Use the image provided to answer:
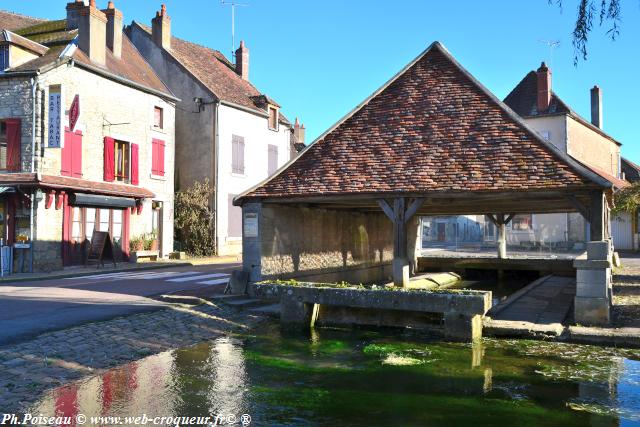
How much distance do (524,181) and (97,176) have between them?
13842 mm

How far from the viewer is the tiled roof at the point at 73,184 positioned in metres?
14.8

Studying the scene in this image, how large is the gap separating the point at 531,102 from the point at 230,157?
16967 millimetres

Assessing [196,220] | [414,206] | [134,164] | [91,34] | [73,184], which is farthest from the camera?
[196,220]

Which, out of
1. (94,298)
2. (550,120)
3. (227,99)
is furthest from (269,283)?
(550,120)

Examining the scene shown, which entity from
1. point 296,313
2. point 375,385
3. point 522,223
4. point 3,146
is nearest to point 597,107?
point 522,223

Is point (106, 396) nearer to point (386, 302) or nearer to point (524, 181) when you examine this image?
point (386, 302)

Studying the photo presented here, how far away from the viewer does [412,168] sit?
32.2 ft

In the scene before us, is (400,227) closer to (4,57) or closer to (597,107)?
(4,57)

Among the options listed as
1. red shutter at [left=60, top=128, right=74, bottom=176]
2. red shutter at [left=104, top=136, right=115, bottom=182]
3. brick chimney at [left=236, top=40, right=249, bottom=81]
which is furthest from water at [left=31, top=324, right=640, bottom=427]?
brick chimney at [left=236, top=40, right=249, bottom=81]

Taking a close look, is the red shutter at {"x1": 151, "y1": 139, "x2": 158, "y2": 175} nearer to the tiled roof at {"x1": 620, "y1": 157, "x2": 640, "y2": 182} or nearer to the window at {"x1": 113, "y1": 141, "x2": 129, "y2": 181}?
the window at {"x1": 113, "y1": 141, "x2": 129, "y2": 181}

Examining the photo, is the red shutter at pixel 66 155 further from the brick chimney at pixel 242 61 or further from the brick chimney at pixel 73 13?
the brick chimney at pixel 242 61

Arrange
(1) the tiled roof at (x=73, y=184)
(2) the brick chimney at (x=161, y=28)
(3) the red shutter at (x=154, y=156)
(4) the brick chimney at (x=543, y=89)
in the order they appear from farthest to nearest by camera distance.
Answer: (4) the brick chimney at (x=543, y=89)
(2) the brick chimney at (x=161, y=28)
(3) the red shutter at (x=154, y=156)
(1) the tiled roof at (x=73, y=184)

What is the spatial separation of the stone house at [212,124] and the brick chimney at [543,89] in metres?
14.5

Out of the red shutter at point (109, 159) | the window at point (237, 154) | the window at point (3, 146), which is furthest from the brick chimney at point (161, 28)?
the window at point (3, 146)
